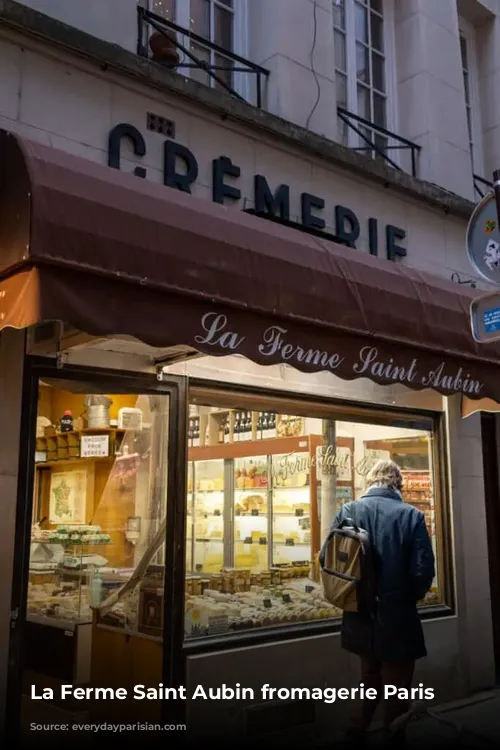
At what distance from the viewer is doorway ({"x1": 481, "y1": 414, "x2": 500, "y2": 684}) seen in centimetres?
841

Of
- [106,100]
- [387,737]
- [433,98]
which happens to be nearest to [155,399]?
[106,100]

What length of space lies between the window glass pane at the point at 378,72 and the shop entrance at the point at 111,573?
5045mm

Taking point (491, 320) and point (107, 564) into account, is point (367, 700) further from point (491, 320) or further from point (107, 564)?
point (491, 320)

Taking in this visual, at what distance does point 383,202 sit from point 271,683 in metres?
4.58

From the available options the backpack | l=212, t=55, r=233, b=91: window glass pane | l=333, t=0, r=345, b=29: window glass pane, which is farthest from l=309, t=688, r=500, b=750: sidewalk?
l=333, t=0, r=345, b=29: window glass pane

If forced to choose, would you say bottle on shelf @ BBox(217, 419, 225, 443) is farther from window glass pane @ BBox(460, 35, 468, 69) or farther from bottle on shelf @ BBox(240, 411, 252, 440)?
window glass pane @ BBox(460, 35, 468, 69)

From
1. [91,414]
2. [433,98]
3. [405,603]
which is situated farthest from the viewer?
[433,98]

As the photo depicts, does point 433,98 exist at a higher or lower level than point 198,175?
higher

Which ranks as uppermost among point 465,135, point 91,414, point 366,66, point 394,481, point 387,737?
point 366,66

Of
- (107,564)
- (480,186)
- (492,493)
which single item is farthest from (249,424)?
(480,186)

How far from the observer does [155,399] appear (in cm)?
572

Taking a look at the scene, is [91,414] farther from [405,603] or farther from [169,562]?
[405,603]

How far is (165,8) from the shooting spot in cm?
668

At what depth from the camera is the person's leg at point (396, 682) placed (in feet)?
17.2
